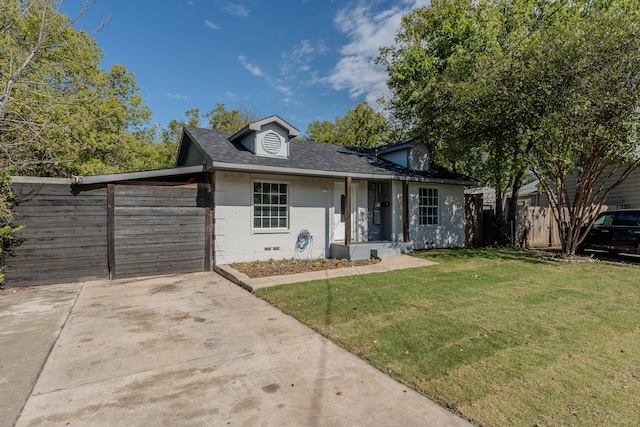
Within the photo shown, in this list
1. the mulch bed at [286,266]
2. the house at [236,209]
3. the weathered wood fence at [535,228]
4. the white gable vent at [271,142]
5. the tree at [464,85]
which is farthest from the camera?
the weathered wood fence at [535,228]

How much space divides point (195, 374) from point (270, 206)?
6.80 metres

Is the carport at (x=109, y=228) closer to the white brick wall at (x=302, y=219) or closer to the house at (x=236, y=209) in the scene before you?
the house at (x=236, y=209)

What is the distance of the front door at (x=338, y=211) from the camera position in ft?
36.4

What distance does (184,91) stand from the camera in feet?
65.6

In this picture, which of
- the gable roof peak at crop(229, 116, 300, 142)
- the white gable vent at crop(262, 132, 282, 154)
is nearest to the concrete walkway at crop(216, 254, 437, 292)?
the white gable vent at crop(262, 132, 282, 154)

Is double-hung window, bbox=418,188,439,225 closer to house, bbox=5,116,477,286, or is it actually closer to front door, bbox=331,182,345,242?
house, bbox=5,116,477,286

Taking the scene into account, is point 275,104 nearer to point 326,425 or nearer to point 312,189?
point 312,189

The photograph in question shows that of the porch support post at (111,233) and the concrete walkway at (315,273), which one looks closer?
the concrete walkway at (315,273)

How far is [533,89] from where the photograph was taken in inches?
363

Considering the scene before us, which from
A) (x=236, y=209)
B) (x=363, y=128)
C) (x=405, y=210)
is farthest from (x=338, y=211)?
(x=363, y=128)

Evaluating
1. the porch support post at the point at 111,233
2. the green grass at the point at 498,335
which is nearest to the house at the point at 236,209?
the porch support post at the point at 111,233

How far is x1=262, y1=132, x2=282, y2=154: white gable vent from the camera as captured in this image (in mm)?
9820

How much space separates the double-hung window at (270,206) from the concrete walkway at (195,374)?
173 inches

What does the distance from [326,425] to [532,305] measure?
14.9ft
